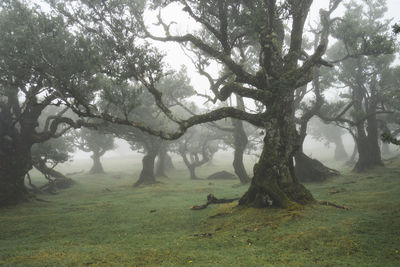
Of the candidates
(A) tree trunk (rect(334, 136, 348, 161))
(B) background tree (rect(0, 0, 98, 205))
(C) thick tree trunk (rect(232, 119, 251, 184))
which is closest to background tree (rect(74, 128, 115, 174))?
(B) background tree (rect(0, 0, 98, 205))

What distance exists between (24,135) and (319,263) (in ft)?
78.3

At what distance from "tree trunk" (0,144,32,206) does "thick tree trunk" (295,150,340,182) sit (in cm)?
2511

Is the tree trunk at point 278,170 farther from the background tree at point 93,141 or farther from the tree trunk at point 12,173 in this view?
the background tree at point 93,141

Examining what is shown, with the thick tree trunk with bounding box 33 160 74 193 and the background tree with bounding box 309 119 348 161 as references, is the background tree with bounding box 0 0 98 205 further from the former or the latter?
the background tree with bounding box 309 119 348 161

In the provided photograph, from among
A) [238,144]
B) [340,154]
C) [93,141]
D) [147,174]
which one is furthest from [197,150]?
[340,154]

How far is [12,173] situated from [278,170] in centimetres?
2060

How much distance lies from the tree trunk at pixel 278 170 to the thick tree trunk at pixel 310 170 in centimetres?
1327

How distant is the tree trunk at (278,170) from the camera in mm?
12000

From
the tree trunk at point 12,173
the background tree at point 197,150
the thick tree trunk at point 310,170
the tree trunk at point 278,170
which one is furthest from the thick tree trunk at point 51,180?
the thick tree trunk at point 310,170

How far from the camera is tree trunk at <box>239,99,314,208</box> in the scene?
1200 centimetres

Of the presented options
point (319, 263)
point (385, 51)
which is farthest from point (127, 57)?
point (385, 51)

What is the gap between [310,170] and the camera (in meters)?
24.9

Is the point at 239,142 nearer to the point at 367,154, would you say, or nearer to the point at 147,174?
the point at 147,174

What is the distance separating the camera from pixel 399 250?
6414mm
